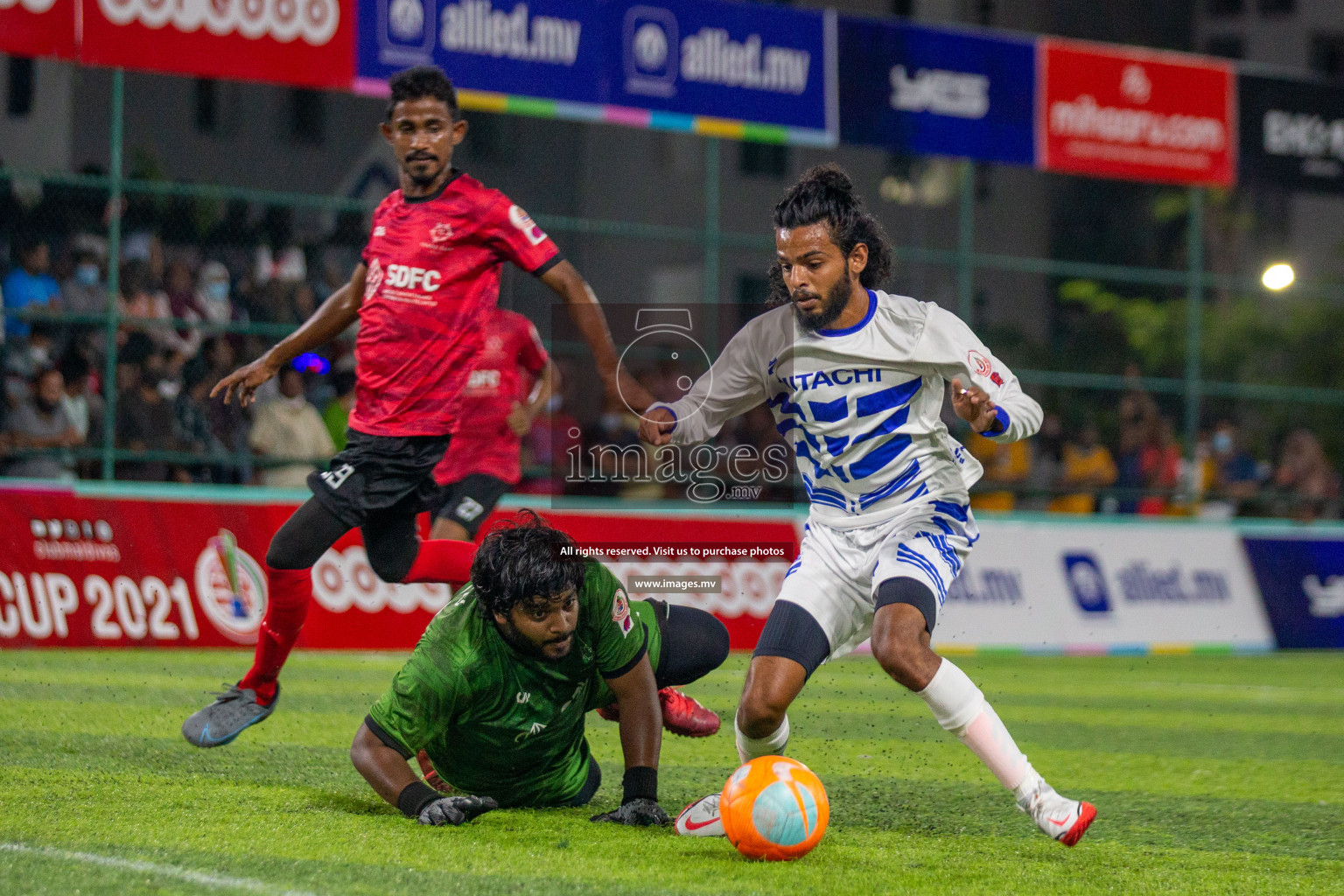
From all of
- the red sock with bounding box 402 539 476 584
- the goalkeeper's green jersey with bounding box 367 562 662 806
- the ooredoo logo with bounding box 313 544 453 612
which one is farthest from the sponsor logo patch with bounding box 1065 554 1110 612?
the goalkeeper's green jersey with bounding box 367 562 662 806

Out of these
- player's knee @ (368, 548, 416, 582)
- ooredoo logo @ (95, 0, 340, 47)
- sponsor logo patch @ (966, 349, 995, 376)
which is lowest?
player's knee @ (368, 548, 416, 582)

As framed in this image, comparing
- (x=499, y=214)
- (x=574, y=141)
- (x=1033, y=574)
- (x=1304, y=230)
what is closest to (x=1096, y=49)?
(x=1033, y=574)

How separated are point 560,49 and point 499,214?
7.23 meters

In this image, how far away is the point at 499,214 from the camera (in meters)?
5.93

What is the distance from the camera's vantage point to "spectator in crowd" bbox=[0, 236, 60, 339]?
444 inches

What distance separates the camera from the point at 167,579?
11.1 meters

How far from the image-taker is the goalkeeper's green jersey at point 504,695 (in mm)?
4699

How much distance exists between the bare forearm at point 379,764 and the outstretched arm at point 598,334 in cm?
140

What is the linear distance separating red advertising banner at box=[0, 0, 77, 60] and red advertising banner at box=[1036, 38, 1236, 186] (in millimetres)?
8852

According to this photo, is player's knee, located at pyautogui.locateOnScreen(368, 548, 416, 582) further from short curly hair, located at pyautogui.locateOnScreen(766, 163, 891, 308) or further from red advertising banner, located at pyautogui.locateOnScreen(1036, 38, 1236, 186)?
red advertising banner, located at pyautogui.locateOnScreen(1036, 38, 1236, 186)

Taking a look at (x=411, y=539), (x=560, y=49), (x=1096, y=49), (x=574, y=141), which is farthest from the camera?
(x=574, y=141)

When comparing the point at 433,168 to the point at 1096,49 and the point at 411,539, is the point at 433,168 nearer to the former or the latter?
the point at 411,539

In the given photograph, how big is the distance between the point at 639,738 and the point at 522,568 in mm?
777

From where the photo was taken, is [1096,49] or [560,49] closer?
[560,49]
